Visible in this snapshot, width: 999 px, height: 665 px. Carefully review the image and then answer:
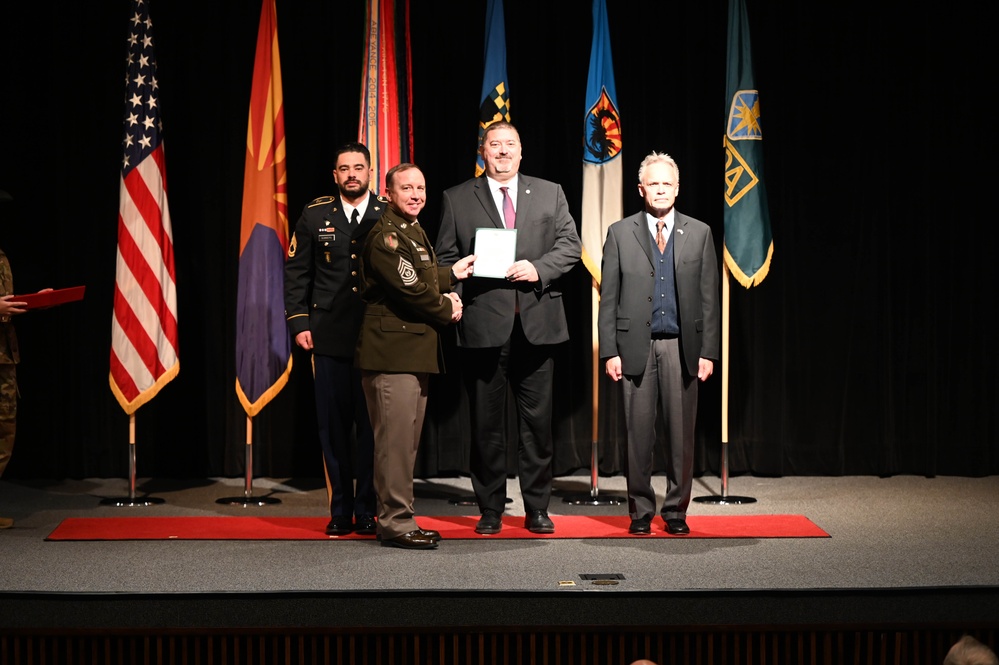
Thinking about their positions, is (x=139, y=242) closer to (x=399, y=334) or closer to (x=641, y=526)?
(x=399, y=334)

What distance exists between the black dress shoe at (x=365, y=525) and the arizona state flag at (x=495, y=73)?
74.8 inches

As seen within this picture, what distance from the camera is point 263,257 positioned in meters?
6.02

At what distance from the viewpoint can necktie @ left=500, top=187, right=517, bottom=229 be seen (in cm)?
533

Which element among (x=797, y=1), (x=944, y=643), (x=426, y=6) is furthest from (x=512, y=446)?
(x=944, y=643)

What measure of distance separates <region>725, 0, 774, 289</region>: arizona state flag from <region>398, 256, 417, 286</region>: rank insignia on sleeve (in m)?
2.06

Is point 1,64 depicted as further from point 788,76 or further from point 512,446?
point 788,76

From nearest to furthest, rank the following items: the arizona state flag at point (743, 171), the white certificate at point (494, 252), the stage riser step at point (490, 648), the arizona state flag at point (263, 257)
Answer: the stage riser step at point (490, 648)
the white certificate at point (494, 252)
the arizona state flag at point (263, 257)
the arizona state flag at point (743, 171)

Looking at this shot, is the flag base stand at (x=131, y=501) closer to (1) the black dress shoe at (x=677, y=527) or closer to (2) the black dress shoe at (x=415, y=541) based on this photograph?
(2) the black dress shoe at (x=415, y=541)

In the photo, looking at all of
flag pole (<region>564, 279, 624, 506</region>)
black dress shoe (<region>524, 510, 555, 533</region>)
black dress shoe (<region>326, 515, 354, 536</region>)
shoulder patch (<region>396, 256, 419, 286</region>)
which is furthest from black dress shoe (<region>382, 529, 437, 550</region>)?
flag pole (<region>564, 279, 624, 506</region>)

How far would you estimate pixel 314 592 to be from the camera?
400 centimetres

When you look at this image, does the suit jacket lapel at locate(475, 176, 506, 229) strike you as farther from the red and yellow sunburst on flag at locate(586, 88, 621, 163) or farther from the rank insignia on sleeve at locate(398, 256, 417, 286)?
the red and yellow sunburst on flag at locate(586, 88, 621, 163)

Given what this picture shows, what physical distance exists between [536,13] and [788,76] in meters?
1.47

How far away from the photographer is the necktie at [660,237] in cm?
526

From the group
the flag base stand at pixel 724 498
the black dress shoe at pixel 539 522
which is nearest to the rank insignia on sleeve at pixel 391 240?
the black dress shoe at pixel 539 522
